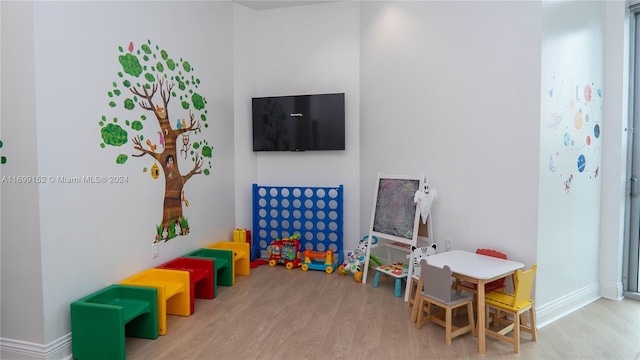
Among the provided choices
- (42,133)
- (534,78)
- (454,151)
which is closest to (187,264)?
(42,133)

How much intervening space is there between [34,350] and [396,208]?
2969mm

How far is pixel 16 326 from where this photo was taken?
2.28m

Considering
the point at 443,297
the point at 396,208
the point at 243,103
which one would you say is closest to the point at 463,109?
the point at 396,208

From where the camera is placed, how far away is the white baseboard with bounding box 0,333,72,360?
2227 mm

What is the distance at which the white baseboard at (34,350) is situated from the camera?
223cm

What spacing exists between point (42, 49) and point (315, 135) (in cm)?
264

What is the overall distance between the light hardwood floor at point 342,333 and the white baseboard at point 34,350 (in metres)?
0.38

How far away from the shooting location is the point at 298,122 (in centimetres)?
427

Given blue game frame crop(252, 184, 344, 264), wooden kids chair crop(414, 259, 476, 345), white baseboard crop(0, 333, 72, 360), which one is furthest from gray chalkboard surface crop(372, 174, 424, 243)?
white baseboard crop(0, 333, 72, 360)

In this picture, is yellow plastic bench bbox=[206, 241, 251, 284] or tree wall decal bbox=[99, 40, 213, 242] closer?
tree wall decal bbox=[99, 40, 213, 242]

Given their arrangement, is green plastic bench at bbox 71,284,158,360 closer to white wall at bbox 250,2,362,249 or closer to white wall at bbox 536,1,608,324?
white wall at bbox 250,2,362,249

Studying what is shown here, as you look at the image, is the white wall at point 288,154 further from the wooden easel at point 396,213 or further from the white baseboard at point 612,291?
the wooden easel at point 396,213

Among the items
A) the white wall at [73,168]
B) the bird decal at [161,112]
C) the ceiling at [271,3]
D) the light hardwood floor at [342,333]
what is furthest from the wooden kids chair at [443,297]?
the ceiling at [271,3]

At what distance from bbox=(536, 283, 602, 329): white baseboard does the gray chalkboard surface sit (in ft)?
3.67
